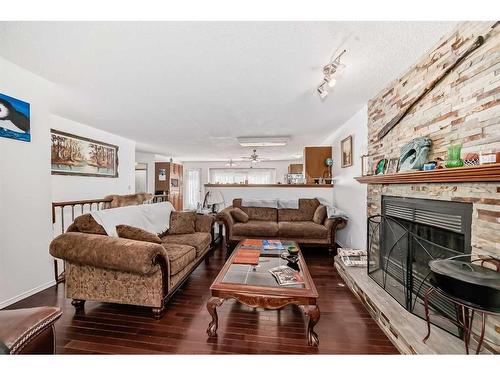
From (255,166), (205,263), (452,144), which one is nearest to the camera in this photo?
(452,144)

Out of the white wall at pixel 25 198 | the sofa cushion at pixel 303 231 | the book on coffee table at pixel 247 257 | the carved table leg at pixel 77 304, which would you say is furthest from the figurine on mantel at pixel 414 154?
the white wall at pixel 25 198

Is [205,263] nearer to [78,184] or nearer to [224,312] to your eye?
[224,312]

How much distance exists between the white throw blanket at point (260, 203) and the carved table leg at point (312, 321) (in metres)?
3.10

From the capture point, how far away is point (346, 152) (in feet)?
12.5

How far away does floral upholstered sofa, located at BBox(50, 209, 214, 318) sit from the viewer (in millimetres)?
1729

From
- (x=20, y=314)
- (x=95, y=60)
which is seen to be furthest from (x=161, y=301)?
(x=95, y=60)

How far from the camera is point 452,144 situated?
1.56 meters

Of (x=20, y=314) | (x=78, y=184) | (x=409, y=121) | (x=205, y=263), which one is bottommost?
(x=205, y=263)

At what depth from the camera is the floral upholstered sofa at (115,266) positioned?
173cm

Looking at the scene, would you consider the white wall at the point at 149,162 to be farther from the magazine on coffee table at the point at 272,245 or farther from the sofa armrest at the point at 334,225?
the sofa armrest at the point at 334,225

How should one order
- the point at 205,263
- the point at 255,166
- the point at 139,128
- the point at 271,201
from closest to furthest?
1. the point at 205,263
2. the point at 139,128
3. the point at 271,201
4. the point at 255,166

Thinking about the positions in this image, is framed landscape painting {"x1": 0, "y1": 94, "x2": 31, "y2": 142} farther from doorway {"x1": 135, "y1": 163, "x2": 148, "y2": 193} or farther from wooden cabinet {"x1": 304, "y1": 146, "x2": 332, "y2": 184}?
doorway {"x1": 135, "y1": 163, "x2": 148, "y2": 193}

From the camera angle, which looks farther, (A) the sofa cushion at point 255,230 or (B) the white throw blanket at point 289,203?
(B) the white throw blanket at point 289,203
